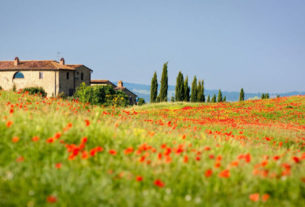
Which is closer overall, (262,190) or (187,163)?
(262,190)

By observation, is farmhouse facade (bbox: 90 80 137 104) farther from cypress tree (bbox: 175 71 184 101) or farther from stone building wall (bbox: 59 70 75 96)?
cypress tree (bbox: 175 71 184 101)

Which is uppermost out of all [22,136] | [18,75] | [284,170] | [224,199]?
[18,75]

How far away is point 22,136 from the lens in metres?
5.86

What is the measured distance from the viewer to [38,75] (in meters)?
52.6

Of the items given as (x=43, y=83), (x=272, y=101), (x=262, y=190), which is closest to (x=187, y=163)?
(x=262, y=190)

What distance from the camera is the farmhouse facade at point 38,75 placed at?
172ft

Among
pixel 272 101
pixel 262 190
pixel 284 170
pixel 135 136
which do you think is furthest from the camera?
pixel 272 101

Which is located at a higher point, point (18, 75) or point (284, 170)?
point (18, 75)

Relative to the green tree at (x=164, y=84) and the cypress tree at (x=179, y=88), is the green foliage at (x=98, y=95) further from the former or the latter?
the cypress tree at (x=179, y=88)

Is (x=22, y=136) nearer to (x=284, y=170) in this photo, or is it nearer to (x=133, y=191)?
(x=133, y=191)

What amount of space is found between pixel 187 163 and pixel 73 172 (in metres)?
2.05

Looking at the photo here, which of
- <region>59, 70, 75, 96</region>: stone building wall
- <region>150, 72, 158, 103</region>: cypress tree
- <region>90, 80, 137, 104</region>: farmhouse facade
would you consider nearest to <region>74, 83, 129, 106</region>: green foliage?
<region>59, 70, 75, 96</region>: stone building wall

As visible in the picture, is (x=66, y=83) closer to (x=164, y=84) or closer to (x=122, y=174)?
(x=164, y=84)

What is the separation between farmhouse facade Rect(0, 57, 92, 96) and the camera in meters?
52.3
